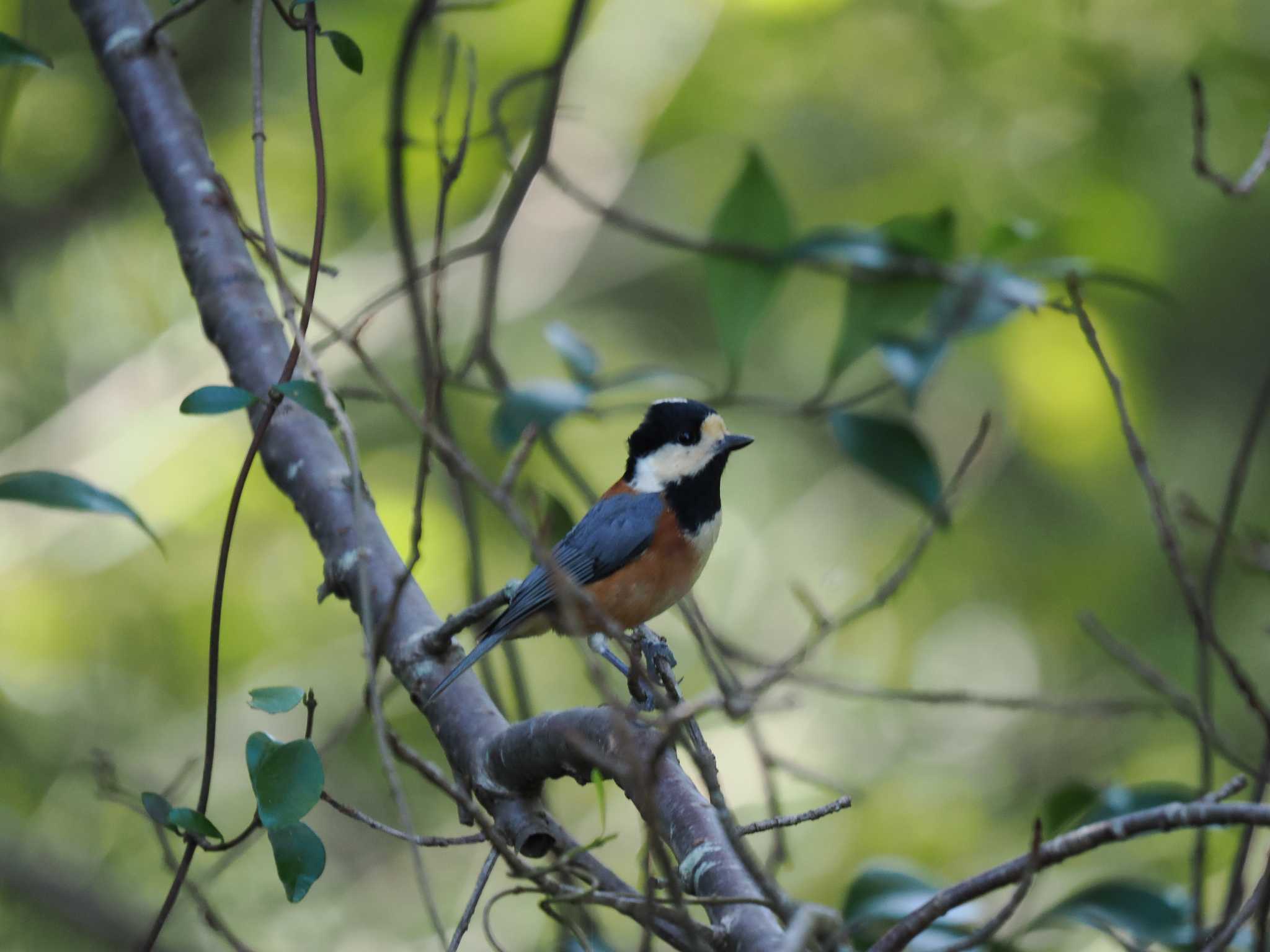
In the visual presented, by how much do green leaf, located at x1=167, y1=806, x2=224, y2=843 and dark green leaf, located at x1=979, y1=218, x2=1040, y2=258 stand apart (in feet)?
7.60

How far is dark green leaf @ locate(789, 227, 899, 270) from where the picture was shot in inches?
118

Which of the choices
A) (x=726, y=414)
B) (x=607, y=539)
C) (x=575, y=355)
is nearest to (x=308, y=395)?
(x=575, y=355)

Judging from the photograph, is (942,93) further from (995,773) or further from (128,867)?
(128,867)

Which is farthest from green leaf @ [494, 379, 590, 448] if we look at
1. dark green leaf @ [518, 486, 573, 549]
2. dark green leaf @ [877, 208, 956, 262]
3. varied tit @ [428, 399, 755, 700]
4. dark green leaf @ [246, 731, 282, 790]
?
dark green leaf @ [877, 208, 956, 262]

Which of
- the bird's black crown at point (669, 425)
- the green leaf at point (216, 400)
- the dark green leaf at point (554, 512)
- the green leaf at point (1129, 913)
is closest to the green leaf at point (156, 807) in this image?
the green leaf at point (216, 400)

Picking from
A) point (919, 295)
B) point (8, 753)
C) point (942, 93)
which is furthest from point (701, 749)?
point (942, 93)

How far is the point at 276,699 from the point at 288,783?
0.41 ft

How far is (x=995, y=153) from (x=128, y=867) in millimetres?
4377

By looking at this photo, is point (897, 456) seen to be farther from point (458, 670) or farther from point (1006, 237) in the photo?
point (458, 670)

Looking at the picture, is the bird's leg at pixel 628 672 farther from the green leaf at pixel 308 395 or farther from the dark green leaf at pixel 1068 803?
the dark green leaf at pixel 1068 803

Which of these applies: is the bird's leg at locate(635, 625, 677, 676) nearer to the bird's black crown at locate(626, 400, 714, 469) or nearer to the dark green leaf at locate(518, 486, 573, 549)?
the dark green leaf at locate(518, 486, 573, 549)

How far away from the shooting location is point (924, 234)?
121 inches

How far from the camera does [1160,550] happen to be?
16.4ft

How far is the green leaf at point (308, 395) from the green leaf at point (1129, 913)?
5.81 ft
